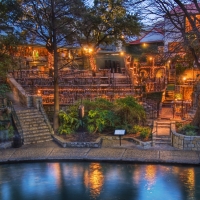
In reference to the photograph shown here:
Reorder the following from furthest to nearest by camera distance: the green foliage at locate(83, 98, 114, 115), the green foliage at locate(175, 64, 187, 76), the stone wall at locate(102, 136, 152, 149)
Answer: the green foliage at locate(175, 64, 187, 76) < the green foliage at locate(83, 98, 114, 115) < the stone wall at locate(102, 136, 152, 149)

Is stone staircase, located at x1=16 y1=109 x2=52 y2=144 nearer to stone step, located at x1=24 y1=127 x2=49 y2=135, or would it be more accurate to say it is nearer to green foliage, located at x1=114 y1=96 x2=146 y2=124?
stone step, located at x1=24 y1=127 x2=49 y2=135

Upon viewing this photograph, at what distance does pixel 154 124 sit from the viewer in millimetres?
17688

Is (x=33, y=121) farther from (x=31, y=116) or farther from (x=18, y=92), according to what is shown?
(x=18, y=92)

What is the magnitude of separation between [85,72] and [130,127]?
43.1ft

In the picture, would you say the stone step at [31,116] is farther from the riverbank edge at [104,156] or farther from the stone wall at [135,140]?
the stone wall at [135,140]

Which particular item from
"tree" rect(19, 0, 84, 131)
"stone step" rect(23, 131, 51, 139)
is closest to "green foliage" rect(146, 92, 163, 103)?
"tree" rect(19, 0, 84, 131)

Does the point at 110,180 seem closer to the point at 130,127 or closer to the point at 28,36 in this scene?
the point at 130,127

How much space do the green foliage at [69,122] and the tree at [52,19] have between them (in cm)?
36

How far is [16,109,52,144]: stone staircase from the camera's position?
16.8 m

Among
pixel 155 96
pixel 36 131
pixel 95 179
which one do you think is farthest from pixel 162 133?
pixel 155 96

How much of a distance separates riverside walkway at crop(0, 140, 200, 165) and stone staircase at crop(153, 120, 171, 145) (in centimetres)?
65

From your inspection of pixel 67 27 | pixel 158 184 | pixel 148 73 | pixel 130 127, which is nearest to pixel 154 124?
pixel 130 127

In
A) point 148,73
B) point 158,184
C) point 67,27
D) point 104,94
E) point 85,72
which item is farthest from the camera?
point 148,73

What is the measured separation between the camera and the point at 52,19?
17141mm
